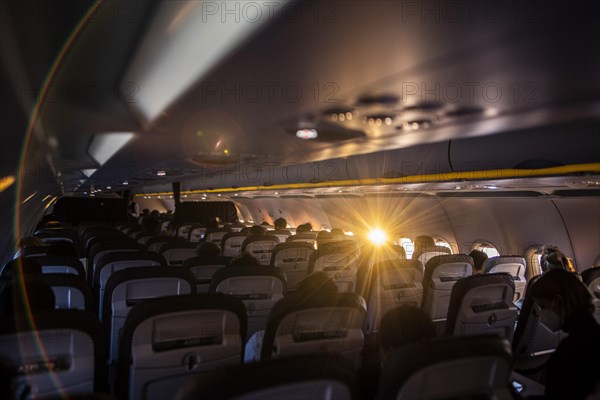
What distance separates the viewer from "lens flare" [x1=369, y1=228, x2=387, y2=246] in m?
14.2

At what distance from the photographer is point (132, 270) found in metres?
4.09

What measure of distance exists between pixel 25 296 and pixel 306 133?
3.83 metres

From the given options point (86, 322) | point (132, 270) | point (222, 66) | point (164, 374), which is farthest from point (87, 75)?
point (164, 374)

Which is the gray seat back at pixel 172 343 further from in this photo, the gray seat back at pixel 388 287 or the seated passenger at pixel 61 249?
the seated passenger at pixel 61 249

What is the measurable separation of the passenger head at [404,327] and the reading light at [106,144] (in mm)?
5076

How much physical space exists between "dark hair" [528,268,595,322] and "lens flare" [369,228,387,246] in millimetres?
10895

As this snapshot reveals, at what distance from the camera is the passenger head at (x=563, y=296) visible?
9.52 ft

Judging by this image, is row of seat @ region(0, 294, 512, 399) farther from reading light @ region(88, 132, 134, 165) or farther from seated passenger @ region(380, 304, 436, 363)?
reading light @ region(88, 132, 134, 165)

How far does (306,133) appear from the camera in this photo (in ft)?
19.3

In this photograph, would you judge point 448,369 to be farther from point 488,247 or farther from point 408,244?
point 408,244

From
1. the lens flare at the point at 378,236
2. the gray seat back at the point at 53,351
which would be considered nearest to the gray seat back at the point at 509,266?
the gray seat back at the point at 53,351

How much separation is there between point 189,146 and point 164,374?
5.16 metres

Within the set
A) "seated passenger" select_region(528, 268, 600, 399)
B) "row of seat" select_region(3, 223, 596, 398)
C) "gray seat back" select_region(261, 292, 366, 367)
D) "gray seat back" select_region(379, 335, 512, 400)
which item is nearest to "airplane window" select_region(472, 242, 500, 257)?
→ "row of seat" select_region(3, 223, 596, 398)

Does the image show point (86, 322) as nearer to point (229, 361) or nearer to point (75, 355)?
point (75, 355)
